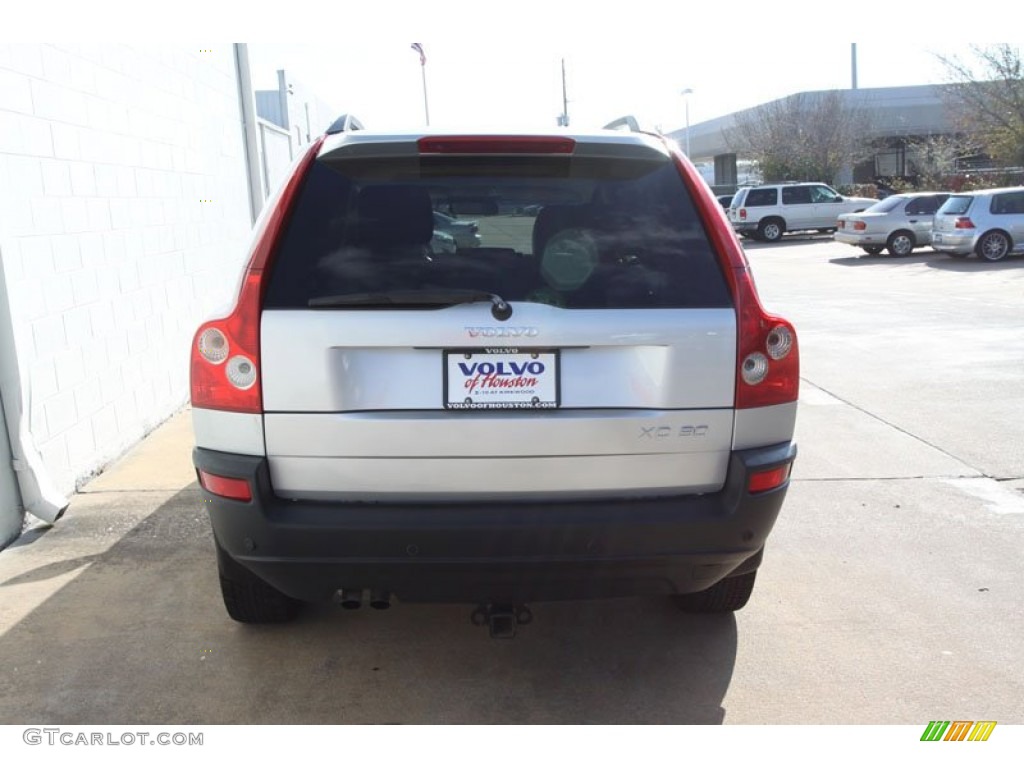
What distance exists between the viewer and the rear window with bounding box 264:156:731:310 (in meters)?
2.82

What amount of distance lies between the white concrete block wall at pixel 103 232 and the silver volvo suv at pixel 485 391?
275 centimetres

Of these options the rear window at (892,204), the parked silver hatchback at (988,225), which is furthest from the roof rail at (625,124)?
the rear window at (892,204)

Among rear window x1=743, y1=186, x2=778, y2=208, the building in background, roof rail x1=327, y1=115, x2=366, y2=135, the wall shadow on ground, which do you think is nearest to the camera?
the wall shadow on ground

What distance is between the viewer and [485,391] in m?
2.77

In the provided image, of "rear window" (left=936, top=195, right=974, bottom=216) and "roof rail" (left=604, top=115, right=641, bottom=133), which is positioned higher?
"roof rail" (left=604, top=115, right=641, bottom=133)

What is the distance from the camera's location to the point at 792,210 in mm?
29328

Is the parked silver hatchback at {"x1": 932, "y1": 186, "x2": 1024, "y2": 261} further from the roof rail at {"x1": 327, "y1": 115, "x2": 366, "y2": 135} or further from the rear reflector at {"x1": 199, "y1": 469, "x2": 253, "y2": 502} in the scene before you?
the rear reflector at {"x1": 199, "y1": 469, "x2": 253, "y2": 502}

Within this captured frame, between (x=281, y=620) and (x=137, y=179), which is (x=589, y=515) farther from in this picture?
(x=137, y=179)

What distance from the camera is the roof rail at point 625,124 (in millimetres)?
3422

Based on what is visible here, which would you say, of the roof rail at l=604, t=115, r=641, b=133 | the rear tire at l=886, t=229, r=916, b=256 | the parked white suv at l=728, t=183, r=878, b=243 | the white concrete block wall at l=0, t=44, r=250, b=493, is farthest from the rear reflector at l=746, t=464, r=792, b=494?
the parked white suv at l=728, t=183, r=878, b=243

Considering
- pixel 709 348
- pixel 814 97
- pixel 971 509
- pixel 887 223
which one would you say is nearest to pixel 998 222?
pixel 887 223

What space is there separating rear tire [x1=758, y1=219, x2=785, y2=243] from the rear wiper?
28.4 metres

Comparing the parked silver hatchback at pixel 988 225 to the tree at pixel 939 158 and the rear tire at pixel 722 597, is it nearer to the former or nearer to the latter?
the tree at pixel 939 158

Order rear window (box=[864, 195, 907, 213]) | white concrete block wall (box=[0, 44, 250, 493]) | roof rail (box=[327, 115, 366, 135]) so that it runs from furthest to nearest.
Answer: rear window (box=[864, 195, 907, 213])
white concrete block wall (box=[0, 44, 250, 493])
roof rail (box=[327, 115, 366, 135])
